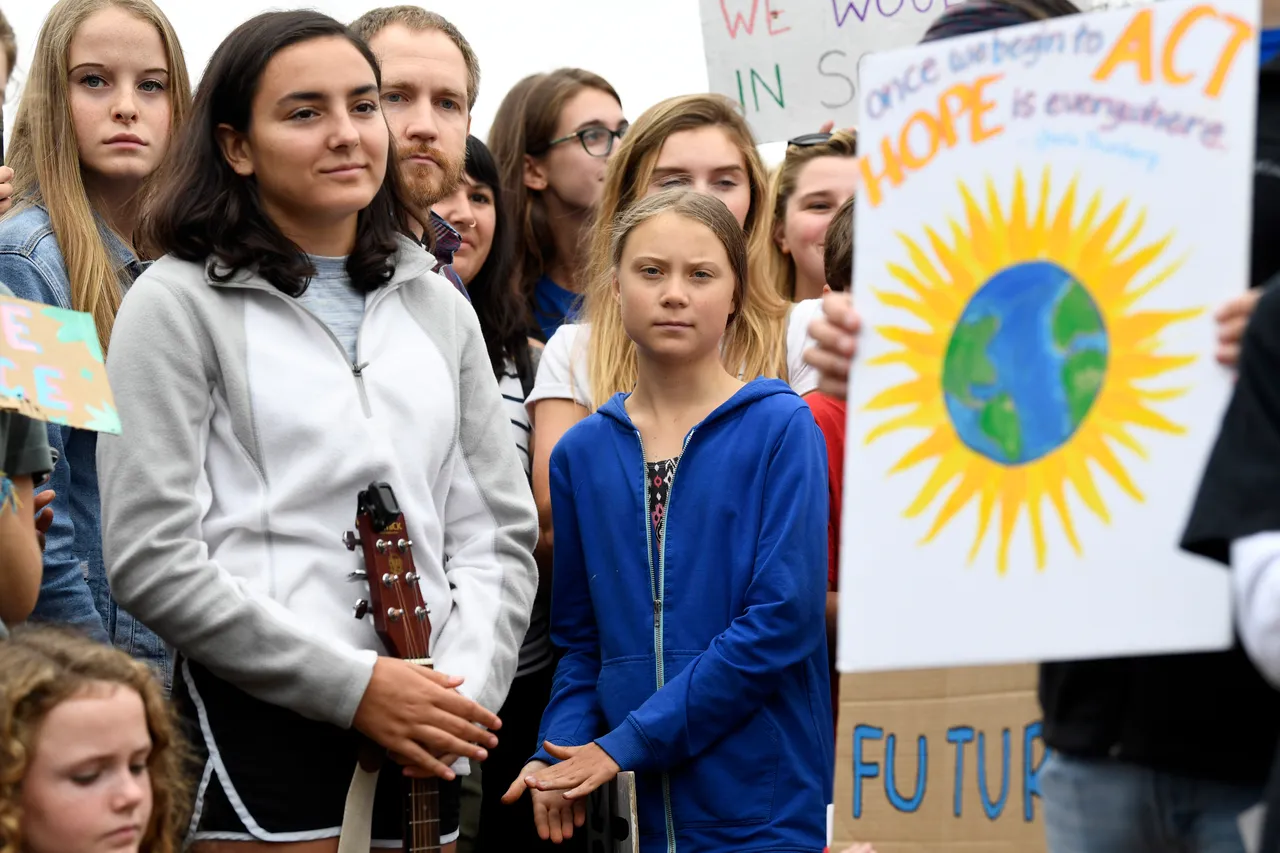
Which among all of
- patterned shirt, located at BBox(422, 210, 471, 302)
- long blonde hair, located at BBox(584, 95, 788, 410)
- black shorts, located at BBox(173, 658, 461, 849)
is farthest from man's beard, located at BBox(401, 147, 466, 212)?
black shorts, located at BBox(173, 658, 461, 849)

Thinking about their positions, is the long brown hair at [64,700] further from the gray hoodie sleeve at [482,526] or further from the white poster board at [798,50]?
the white poster board at [798,50]

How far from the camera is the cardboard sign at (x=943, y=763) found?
9.66ft

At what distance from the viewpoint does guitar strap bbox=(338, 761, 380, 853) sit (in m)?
2.94

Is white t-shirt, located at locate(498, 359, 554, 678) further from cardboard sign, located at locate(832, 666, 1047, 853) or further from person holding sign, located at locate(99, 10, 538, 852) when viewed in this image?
cardboard sign, located at locate(832, 666, 1047, 853)

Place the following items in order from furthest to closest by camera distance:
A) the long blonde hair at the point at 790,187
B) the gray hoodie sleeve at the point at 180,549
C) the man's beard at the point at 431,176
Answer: the long blonde hair at the point at 790,187
the man's beard at the point at 431,176
the gray hoodie sleeve at the point at 180,549

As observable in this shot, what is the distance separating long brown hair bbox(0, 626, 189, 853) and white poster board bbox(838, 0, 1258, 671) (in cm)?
129

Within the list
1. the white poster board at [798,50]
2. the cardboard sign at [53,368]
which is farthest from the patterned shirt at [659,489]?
the white poster board at [798,50]

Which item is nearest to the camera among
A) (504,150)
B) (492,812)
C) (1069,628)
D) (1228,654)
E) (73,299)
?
(1069,628)

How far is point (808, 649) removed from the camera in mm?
3420

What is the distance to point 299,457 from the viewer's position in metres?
3.02

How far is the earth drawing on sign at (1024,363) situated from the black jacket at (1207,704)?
26 centimetres

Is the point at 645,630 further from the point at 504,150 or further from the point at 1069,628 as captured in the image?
the point at 504,150

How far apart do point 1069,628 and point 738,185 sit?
8.68 ft

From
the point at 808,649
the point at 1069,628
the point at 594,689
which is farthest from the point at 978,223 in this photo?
the point at 594,689
